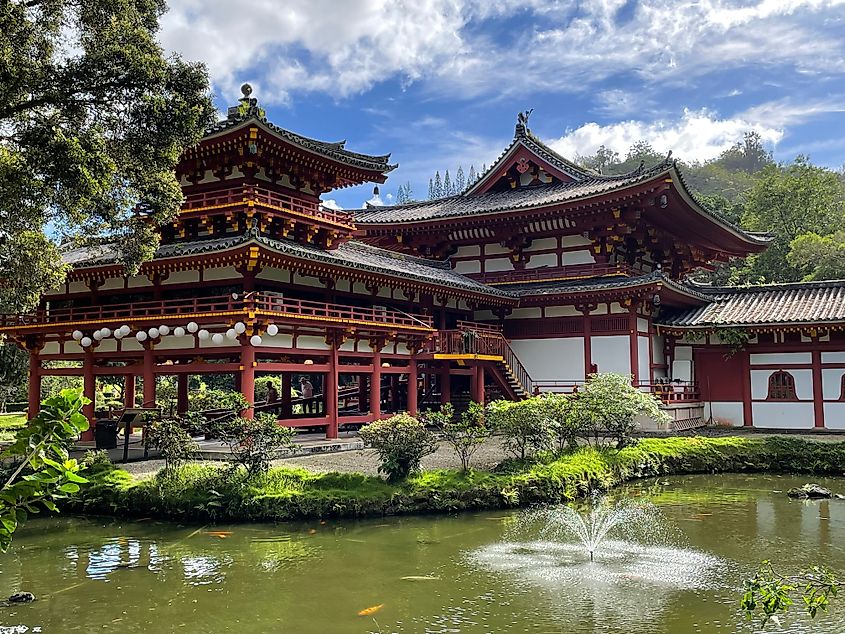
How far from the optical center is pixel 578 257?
1249 inches

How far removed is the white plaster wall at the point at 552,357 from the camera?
101ft

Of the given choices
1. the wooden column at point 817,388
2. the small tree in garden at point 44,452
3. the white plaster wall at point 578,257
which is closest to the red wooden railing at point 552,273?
the white plaster wall at point 578,257

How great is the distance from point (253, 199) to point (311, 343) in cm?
500

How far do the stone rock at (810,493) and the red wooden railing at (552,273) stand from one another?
13160mm

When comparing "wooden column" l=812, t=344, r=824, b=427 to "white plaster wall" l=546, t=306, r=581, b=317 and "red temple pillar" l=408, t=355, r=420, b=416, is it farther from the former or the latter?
"red temple pillar" l=408, t=355, r=420, b=416

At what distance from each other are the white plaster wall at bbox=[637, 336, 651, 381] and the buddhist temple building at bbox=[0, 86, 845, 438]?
13 centimetres

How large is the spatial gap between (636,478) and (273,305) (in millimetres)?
11822

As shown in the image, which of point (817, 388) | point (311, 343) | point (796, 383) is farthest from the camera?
point (796, 383)

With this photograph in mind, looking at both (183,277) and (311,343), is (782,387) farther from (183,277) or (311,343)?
(183,277)

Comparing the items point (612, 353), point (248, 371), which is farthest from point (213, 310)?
point (612, 353)

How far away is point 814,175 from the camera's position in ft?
185

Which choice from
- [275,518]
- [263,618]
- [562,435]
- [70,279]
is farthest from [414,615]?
[70,279]

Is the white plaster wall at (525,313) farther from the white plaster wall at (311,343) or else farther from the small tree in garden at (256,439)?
the small tree in garden at (256,439)

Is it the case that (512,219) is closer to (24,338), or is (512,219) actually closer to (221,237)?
(221,237)
